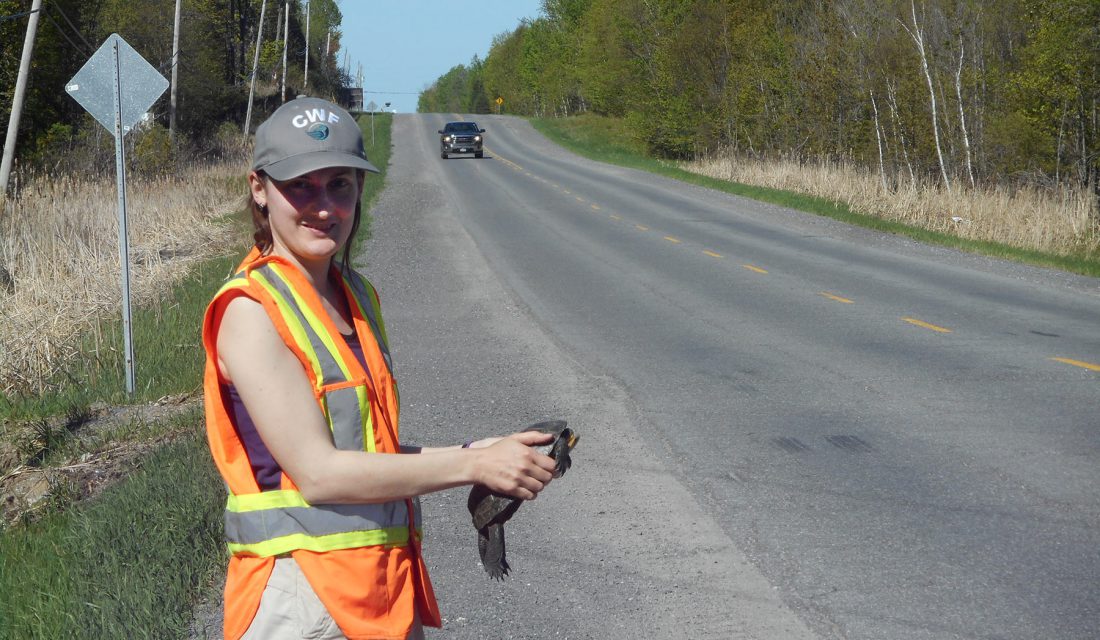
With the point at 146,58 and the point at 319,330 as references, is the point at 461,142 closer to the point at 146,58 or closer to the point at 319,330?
the point at 146,58

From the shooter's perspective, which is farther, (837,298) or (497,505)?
(837,298)

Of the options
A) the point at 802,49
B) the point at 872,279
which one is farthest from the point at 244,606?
the point at 802,49

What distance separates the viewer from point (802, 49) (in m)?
37.3

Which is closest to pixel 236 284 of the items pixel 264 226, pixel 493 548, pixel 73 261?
pixel 264 226

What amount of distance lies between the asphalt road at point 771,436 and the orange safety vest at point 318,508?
2363 mm

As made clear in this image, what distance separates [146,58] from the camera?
149 feet

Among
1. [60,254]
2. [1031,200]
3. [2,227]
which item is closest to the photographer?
[60,254]

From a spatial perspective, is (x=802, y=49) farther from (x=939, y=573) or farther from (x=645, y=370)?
(x=939, y=573)

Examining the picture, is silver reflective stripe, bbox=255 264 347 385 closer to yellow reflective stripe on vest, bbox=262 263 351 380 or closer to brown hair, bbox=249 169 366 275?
yellow reflective stripe on vest, bbox=262 263 351 380

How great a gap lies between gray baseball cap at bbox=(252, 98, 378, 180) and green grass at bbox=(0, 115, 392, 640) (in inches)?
94.0

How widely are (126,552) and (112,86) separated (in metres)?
5.71

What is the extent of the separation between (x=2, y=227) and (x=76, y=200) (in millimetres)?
2654

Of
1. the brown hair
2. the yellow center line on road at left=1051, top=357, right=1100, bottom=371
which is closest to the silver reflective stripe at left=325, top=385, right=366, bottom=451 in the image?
the brown hair

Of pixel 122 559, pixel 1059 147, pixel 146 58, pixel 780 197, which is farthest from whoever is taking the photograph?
pixel 146 58
